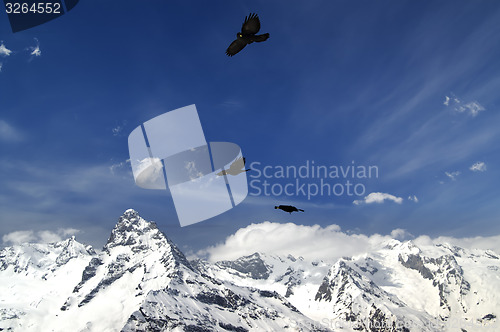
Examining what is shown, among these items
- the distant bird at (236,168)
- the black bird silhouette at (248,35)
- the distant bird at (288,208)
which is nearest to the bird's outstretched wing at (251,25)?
the black bird silhouette at (248,35)

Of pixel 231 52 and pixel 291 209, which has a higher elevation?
pixel 231 52

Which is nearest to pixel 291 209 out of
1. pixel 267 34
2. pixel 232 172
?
pixel 232 172

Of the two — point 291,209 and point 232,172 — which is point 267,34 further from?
point 291,209

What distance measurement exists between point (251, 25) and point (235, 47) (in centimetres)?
145

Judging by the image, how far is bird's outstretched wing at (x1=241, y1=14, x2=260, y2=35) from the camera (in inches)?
463

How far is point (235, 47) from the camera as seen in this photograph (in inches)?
521

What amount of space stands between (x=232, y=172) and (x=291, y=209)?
284 cm

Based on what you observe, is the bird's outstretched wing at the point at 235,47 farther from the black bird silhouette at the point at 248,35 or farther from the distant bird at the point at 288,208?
the distant bird at the point at 288,208

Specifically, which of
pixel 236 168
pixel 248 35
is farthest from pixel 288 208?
pixel 248 35

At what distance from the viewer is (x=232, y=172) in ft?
41.9

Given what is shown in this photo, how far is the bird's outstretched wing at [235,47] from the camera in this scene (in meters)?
12.9

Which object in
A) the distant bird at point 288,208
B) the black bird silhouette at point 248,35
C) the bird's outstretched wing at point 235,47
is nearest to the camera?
the distant bird at point 288,208

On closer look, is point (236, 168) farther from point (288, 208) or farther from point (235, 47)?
point (235, 47)

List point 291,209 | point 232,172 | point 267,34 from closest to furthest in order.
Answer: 1. point 291,209
2. point 267,34
3. point 232,172
